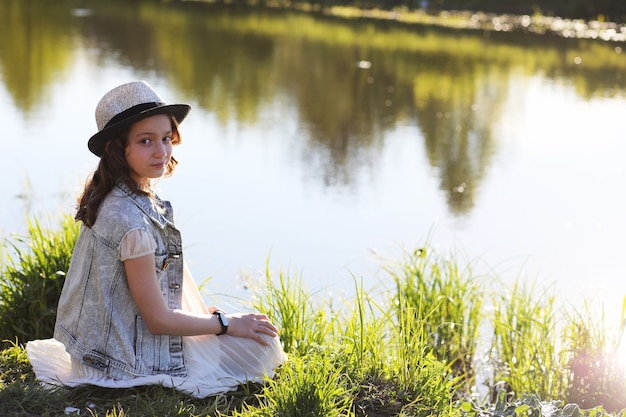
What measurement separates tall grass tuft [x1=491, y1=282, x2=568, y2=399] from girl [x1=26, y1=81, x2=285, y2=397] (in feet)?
4.60

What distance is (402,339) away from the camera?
3580mm

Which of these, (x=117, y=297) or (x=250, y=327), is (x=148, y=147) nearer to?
(x=117, y=297)

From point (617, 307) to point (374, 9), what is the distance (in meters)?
26.3

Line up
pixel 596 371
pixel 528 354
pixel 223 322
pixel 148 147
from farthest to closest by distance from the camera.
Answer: pixel 528 354 → pixel 596 371 → pixel 223 322 → pixel 148 147

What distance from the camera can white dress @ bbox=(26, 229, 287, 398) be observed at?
322 centimetres

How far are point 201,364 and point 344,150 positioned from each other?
6.42m

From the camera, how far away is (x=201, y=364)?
3.29 m

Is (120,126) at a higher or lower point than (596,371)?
higher

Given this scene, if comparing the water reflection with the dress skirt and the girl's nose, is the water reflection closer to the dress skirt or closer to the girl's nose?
the dress skirt

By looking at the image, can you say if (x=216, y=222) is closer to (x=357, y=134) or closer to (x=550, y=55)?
(x=357, y=134)

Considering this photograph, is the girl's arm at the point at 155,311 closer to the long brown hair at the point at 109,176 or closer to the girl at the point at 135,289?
the girl at the point at 135,289

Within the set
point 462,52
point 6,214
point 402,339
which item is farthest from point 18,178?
point 462,52

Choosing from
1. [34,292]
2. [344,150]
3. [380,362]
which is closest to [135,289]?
[380,362]

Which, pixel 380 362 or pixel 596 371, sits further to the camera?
pixel 596 371
